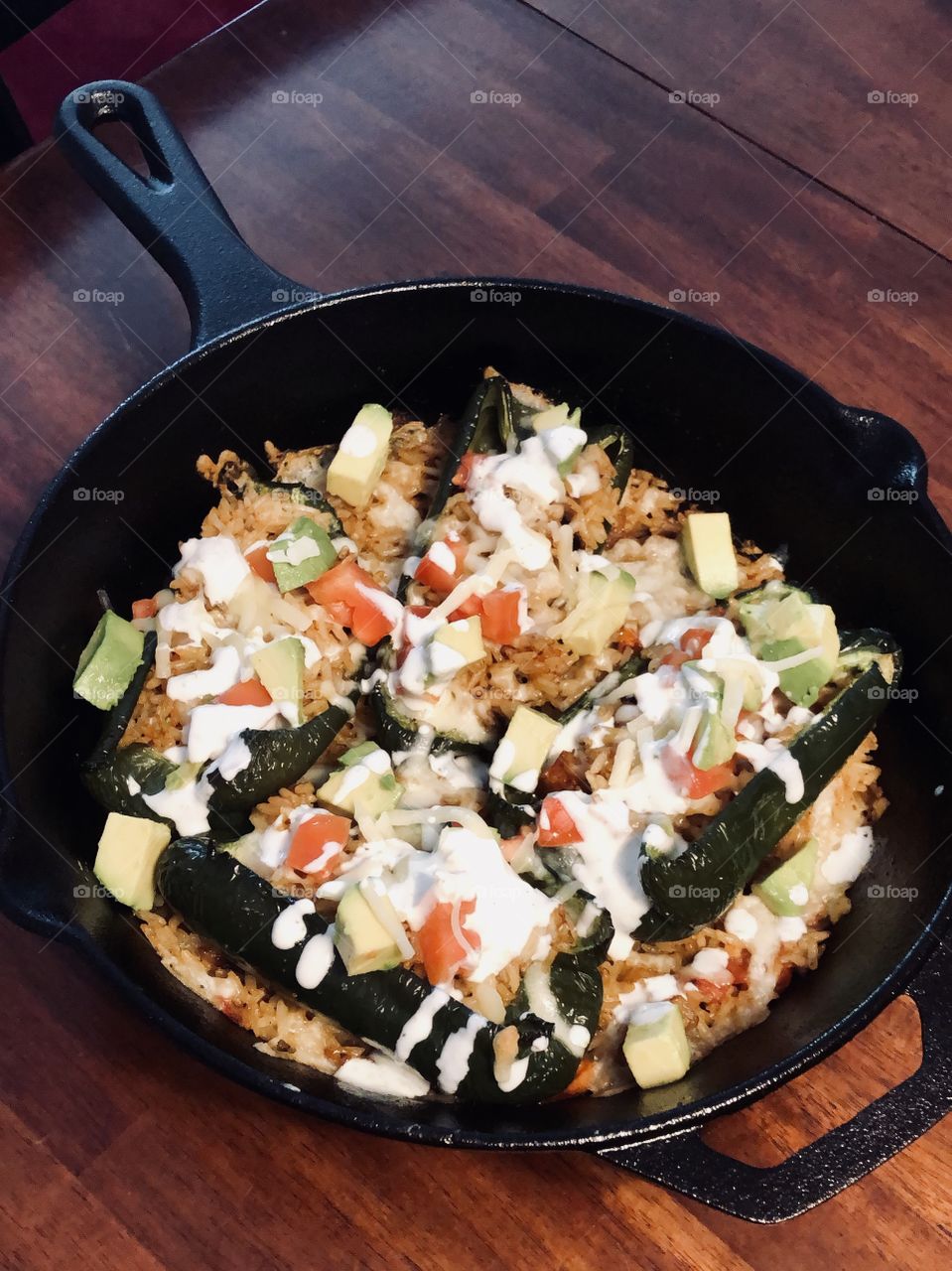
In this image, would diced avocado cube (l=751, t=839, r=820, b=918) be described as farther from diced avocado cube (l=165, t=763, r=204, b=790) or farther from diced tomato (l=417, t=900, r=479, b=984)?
diced avocado cube (l=165, t=763, r=204, b=790)

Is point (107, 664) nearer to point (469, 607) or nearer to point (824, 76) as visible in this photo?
point (469, 607)

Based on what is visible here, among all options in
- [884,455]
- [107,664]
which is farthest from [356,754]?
[884,455]

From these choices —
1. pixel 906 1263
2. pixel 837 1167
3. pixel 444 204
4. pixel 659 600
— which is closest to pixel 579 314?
pixel 659 600

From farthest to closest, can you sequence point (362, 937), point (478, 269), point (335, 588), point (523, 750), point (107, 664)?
point (478, 269)
point (335, 588)
point (107, 664)
point (523, 750)
point (362, 937)

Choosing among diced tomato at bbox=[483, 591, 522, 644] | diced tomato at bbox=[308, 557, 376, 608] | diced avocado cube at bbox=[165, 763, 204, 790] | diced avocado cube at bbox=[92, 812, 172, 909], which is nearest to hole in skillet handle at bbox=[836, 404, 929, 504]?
diced tomato at bbox=[483, 591, 522, 644]

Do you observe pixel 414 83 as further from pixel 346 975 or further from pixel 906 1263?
pixel 906 1263
